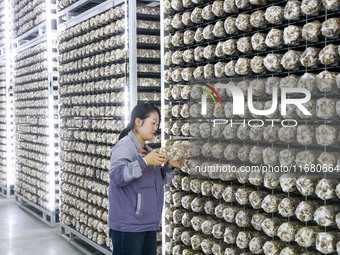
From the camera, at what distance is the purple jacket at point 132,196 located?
3.28 m

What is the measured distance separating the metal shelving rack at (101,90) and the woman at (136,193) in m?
1.59

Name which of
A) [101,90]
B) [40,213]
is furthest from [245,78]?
[40,213]

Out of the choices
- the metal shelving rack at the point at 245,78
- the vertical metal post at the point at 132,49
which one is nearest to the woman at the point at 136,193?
the metal shelving rack at the point at 245,78

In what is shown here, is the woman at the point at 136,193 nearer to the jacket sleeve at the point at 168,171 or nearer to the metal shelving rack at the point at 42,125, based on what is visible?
the jacket sleeve at the point at 168,171

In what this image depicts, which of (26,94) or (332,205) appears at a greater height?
(26,94)

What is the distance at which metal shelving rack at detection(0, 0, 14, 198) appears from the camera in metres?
9.84

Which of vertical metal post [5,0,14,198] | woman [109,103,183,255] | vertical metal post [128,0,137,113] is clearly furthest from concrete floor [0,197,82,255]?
woman [109,103,183,255]

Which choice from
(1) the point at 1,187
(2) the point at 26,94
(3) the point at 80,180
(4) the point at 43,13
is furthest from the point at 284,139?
(1) the point at 1,187

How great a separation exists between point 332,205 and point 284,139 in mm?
474

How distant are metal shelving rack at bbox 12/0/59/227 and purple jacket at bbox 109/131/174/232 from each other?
4.32 meters

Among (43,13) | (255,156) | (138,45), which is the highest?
(43,13)

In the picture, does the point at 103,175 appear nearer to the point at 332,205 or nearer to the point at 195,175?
the point at 195,175

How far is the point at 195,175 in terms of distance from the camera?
3.74 meters

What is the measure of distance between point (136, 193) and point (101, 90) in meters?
2.42
